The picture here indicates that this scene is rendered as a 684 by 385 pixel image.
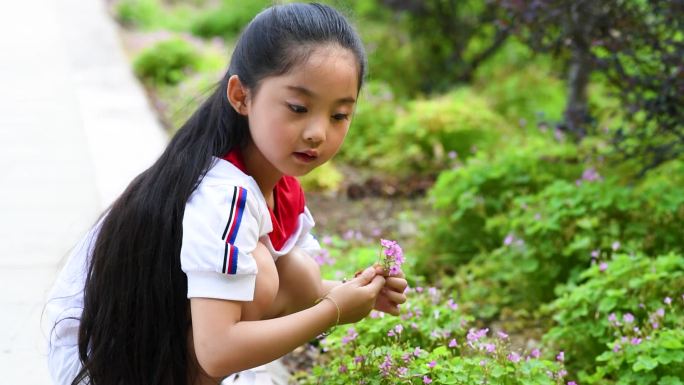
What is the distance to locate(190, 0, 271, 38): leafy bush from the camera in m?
10.5

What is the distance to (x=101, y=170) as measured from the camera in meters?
4.67

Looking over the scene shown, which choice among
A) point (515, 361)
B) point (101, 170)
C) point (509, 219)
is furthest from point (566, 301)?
point (101, 170)

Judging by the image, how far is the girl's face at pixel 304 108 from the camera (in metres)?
2.00

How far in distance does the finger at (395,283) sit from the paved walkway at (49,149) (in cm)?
116

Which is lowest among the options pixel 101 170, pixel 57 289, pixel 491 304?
pixel 57 289

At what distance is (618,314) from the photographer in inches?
112

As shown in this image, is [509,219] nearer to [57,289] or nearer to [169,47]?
[57,289]

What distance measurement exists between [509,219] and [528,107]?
344 cm

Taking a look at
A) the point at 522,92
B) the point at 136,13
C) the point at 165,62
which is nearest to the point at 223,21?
the point at 136,13

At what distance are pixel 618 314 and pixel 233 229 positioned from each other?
147cm

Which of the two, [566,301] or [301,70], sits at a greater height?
[301,70]

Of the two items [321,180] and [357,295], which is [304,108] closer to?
[357,295]

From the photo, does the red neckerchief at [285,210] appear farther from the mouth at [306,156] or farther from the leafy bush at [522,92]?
the leafy bush at [522,92]

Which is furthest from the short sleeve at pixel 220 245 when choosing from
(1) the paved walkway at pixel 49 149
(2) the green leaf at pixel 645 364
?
(2) the green leaf at pixel 645 364
